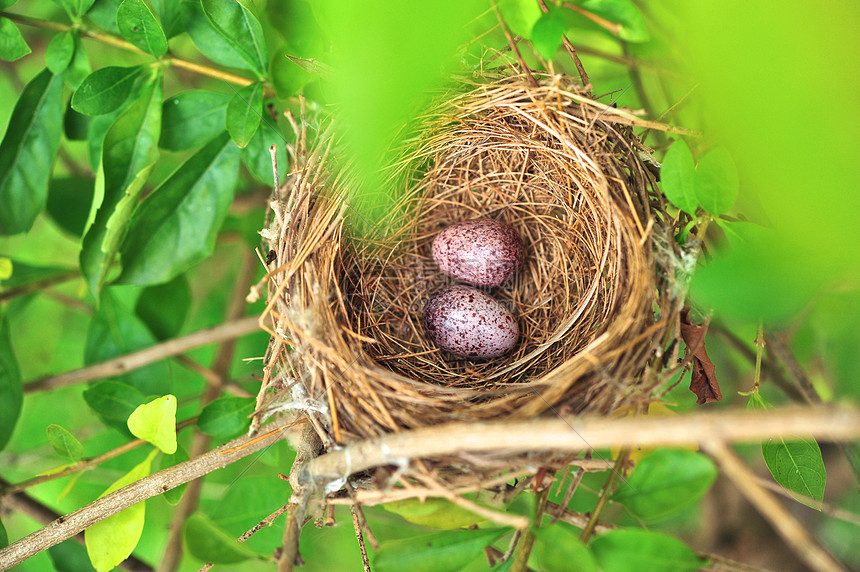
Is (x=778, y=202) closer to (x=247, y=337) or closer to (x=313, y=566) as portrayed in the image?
(x=247, y=337)

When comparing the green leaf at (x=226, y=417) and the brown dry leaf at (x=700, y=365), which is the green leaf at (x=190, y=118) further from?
the brown dry leaf at (x=700, y=365)

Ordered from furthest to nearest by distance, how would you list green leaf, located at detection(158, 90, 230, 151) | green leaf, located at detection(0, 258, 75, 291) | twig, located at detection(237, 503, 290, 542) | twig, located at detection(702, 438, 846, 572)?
green leaf, located at detection(0, 258, 75, 291) < green leaf, located at detection(158, 90, 230, 151) < twig, located at detection(237, 503, 290, 542) < twig, located at detection(702, 438, 846, 572)

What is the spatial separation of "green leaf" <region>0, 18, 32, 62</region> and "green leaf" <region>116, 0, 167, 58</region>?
0.22 metres

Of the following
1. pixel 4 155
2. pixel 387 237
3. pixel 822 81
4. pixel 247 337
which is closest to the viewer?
pixel 822 81

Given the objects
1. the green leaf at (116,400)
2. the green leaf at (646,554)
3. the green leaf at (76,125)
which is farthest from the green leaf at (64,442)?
the green leaf at (646,554)

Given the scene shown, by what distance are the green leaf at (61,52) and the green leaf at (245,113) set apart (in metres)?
0.39

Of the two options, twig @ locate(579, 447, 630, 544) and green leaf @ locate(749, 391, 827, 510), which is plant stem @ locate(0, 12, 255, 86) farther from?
green leaf @ locate(749, 391, 827, 510)

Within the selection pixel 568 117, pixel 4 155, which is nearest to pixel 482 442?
pixel 568 117

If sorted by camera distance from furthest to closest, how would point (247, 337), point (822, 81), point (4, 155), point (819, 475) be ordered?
point (247, 337) → point (4, 155) → point (819, 475) → point (822, 81)

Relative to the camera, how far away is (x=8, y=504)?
1313mm

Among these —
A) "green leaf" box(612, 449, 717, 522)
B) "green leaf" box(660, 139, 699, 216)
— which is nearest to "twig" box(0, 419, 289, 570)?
"green leaf" box(612, 449, 717, 522)

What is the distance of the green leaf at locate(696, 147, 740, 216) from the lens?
0.84 metres

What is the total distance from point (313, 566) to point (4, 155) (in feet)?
5.34

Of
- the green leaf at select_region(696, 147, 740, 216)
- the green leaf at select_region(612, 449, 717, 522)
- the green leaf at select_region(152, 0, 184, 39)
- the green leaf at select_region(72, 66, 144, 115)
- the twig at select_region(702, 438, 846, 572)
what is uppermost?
the green leaf at select_region(152, 0, 184, 39)
